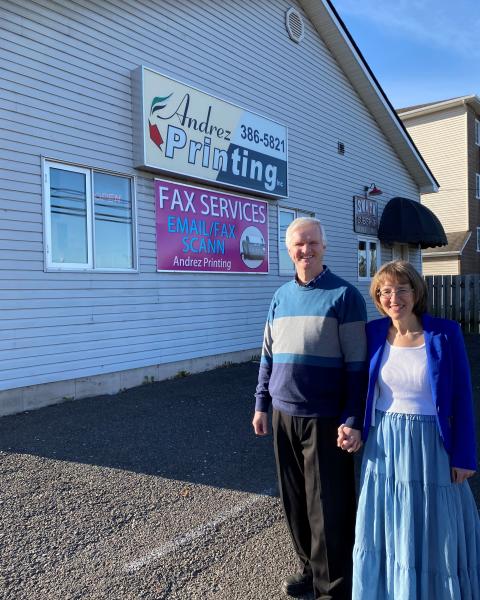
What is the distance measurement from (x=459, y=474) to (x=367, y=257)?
39.3 ft

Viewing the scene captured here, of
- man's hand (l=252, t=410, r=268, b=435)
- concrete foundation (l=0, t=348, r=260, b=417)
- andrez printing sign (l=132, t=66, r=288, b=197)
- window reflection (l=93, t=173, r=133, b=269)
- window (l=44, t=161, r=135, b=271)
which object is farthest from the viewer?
andrez printing sign (l=132, t=66, r=288, b=197)

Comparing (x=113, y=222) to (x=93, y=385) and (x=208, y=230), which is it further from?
(x=93, y=385)

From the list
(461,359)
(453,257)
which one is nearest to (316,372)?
(461,359)

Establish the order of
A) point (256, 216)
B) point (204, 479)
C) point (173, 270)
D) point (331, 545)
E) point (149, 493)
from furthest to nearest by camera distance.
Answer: point (256, 216) → point (173, 270) → point (204, 479) → point (149, 493) → point (331, 545)

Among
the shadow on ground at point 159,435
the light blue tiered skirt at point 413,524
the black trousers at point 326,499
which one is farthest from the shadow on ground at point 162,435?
the light blue tiered skirt at point 413,524

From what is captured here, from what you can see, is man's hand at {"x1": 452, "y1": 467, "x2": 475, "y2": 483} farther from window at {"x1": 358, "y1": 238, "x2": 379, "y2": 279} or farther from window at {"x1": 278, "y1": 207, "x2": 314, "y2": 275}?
window at {"x1": 358, "y1": 238, "x2": 379, "y2": 279}

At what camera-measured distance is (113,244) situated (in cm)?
718

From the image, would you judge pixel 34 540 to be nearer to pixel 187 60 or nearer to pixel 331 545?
pixel 331 545

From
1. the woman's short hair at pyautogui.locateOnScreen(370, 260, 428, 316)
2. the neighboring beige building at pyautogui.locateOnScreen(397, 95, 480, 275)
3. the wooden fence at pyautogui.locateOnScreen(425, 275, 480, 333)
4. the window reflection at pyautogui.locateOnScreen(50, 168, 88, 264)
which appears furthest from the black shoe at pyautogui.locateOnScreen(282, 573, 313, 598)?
the neighboring beige building at pyautogui.locateOnScreen(397, 95, 480, 275)

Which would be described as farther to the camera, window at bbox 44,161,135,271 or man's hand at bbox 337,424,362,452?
window at bbox 44,161,135,271

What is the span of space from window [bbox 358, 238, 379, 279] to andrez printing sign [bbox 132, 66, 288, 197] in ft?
13.5

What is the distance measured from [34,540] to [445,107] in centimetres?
2669

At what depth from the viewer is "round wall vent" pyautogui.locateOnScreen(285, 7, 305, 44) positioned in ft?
35.3

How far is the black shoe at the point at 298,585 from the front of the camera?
2.67 metres
